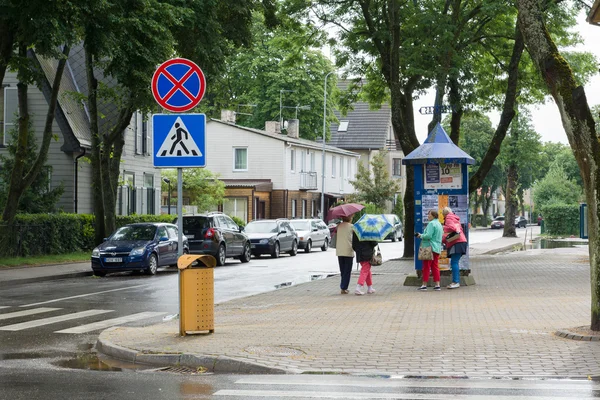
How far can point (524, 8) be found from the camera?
11898 millimetres

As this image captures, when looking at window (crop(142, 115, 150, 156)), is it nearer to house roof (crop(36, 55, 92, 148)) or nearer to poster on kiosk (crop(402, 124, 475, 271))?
house roof (crop(36, 55, 92, 148))

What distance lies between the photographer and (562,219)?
208 feet

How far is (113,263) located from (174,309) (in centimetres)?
941

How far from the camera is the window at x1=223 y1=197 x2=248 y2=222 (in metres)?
61.8

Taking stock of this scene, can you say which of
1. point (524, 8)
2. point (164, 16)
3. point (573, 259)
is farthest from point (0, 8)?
point (573, 259)

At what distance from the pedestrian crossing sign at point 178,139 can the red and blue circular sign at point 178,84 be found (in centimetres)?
19

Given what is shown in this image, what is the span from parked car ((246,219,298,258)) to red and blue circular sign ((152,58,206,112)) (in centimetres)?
2507

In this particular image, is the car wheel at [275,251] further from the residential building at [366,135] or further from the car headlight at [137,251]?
the residential building at [366,135]

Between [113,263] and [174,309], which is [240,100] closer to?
[113,263]

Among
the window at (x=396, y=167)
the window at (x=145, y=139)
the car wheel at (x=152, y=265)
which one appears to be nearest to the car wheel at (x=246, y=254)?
the car wheel at (x=152, y=265)

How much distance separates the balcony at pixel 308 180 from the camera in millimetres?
65875

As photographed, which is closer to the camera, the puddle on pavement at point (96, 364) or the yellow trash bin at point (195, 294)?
the puddle on pavement at point (96, 364)

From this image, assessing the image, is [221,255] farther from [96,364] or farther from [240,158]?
[240,158]

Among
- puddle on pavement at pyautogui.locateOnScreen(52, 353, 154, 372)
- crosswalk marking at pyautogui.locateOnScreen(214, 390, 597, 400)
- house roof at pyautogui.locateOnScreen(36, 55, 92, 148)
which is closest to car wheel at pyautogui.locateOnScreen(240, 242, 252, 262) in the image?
house roof at pyautogui.locateOnScreen(36, 55, 92, 148)
